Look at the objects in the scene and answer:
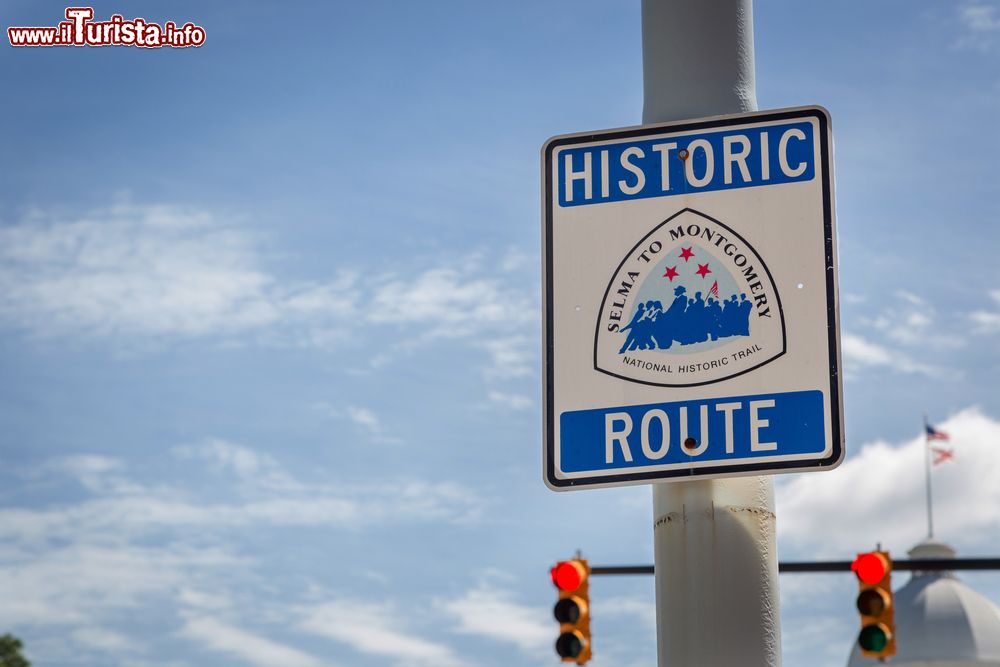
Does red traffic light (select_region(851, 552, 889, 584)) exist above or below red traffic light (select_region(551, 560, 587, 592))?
above

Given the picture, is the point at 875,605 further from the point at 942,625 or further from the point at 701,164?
the point at 942,625

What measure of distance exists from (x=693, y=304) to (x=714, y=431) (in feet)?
1.04

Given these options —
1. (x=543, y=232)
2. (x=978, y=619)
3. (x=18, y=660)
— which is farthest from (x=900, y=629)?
(x=543, y=232)

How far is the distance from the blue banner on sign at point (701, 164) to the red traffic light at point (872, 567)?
11333 millimetres

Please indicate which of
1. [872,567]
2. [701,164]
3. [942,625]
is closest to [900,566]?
[872,567]

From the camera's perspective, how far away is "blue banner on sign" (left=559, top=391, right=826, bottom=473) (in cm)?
338

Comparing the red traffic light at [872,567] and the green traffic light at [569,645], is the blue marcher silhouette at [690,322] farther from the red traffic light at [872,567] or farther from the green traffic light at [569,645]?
the green traffic light at [569,645]

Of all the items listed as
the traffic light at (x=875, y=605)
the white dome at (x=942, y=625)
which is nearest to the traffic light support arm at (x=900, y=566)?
the traffic light at (x=875, y=605)

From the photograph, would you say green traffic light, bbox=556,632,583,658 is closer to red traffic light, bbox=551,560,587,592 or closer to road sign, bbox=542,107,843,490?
red traffic light, bbox=551,560,587,592

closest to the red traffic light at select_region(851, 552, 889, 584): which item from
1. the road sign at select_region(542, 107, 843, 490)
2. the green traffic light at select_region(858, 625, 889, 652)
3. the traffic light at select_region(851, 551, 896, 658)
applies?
the traffic light at select_region(851, 551, 896, 658)

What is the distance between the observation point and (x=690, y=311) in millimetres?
3490

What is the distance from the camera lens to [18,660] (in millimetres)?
66000

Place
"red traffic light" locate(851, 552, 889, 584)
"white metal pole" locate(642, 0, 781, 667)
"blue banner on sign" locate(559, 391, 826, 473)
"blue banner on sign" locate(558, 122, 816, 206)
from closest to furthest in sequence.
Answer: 1. "white metal pole" locate(642, 0, 781, 667)
2. "blue banner on sign" locate(559, 391, 826, 473)
3. "blue banner on sign" locate(558, 122, 816, 206)
4. "red traffic light" locate(851, 552, 889, 584)

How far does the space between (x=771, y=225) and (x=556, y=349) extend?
0.61 m
